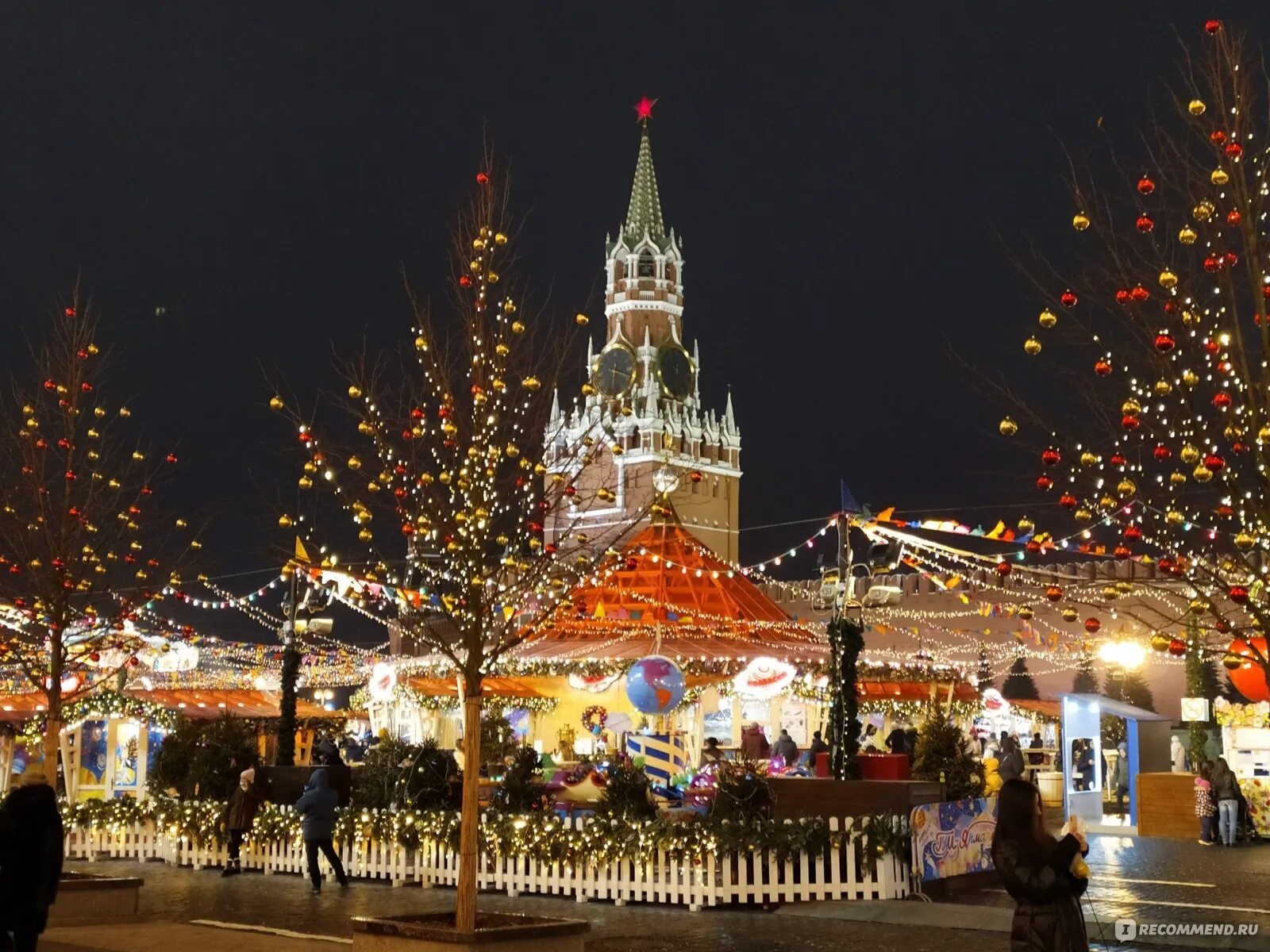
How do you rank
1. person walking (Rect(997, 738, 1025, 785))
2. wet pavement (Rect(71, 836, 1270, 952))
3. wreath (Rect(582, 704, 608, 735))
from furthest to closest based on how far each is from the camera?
wreath (Rect(582, 704, 608, 735)) < person walking (Rect(997, 738, 1025, 785)) < wet pavement (Rect(71, 836, 1270, 952))

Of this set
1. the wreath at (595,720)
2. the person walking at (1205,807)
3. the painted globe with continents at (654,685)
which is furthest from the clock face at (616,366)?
the person walking at (1205,807)

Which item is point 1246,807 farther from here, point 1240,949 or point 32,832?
point 32,832

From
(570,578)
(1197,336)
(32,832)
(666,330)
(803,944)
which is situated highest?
(666,330)

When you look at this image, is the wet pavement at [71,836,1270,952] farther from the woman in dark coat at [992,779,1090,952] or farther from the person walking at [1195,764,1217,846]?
the woman in dark coat at [992,779,1090,952]

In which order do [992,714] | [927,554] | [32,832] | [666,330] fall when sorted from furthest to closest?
[666,330]
[927,554]
[992,714]
[32,832]

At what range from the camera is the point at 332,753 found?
1731 cm

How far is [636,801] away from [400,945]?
4.94 meters

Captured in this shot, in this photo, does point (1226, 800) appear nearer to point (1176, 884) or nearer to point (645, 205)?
point (1176, 884)

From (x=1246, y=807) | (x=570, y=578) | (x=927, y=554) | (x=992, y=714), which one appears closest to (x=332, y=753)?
(x=570, y=578)

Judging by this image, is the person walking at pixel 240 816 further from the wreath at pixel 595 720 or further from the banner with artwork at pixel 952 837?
the wreath at pixel 595 720

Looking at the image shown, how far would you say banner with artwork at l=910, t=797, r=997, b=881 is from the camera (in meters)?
13.3

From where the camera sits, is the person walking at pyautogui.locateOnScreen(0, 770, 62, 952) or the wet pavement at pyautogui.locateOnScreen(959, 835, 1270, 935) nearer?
the person walking at pyautogui.locateOnScreen(0, 770, 62, 952)

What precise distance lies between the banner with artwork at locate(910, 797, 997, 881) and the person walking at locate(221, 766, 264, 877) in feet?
24.2

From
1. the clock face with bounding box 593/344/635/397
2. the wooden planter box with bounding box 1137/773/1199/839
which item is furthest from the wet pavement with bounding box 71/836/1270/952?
the clock face with bounding box 593/344/635/397
